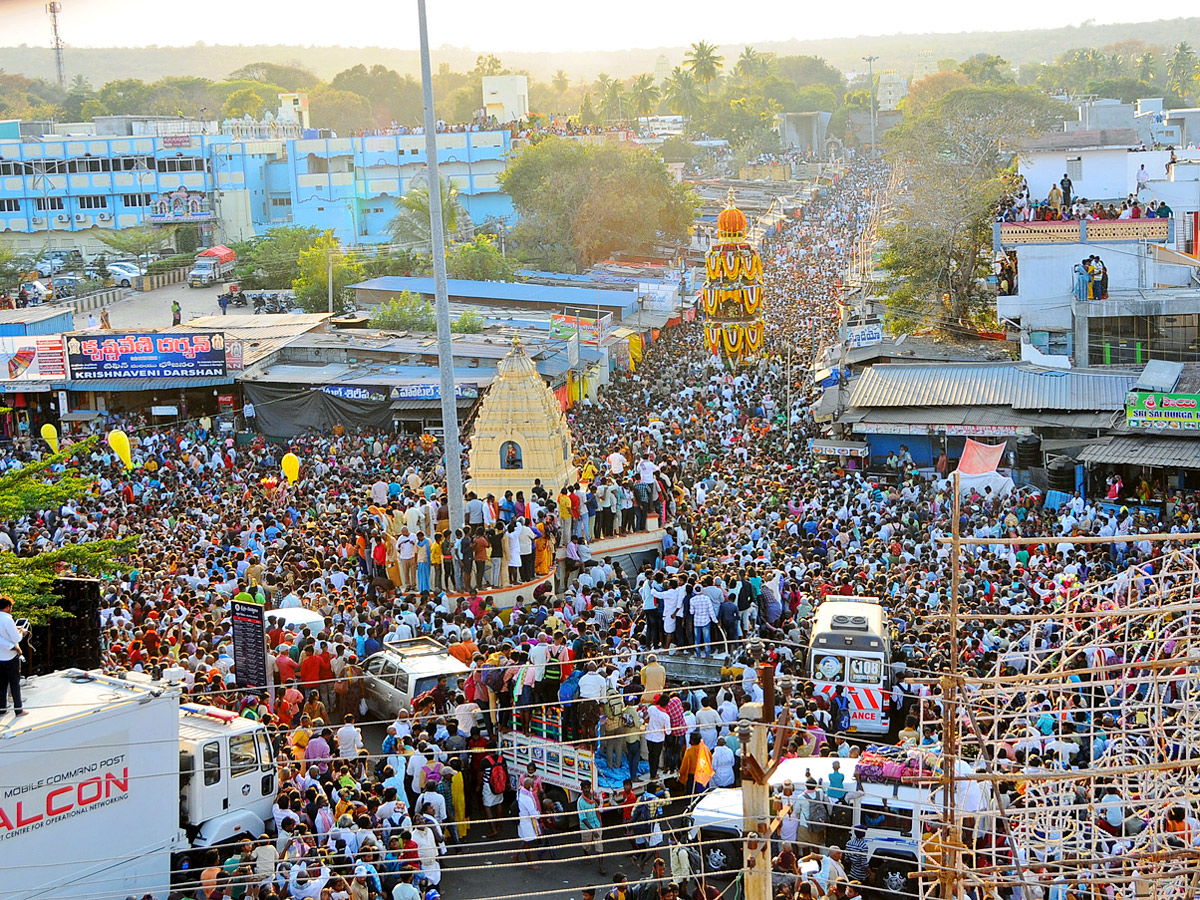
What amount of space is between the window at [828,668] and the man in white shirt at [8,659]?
7722 mm

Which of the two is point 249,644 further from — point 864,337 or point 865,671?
point 864,337

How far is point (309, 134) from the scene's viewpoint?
8094 centimetres

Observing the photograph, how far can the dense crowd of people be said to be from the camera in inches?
451

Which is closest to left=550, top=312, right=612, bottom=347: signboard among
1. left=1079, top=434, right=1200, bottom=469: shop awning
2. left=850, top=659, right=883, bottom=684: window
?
left=1079, top=434, right=1200, bottom=469: shop awning

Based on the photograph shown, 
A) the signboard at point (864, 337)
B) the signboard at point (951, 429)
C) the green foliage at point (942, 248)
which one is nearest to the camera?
the signboard at point (951, 429)

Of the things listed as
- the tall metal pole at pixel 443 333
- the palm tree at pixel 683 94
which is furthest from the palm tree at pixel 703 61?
the tall metal pole at pixel 443 333

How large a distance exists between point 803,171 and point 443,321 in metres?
94.8

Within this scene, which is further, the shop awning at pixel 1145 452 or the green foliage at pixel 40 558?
the shop awning at pixel 1145 452

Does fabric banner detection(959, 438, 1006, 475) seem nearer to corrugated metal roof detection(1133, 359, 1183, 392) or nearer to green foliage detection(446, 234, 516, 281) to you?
corrugated metal roof detection(1133, 359, 1183, 392)

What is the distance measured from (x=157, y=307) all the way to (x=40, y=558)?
42.5 meters

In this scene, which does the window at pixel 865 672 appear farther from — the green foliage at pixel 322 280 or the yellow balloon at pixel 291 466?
the green foliage at pixel 322 280

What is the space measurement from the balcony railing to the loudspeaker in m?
24.1

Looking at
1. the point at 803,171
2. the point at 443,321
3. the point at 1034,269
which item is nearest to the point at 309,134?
the point at 803,171

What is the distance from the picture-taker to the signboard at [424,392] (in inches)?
1200
